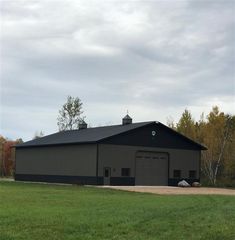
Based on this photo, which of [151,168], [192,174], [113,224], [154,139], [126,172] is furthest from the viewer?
[192,174]

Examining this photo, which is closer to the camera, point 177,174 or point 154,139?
point 154,139

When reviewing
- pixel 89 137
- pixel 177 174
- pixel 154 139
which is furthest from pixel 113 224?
pixel 177 174

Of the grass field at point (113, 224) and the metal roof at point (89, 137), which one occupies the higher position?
the metal roof at point (89, 137)

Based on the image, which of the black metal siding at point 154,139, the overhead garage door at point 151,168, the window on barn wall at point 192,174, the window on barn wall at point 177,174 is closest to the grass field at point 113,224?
the black metal siding at point 154,139

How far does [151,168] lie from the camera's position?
163 feet

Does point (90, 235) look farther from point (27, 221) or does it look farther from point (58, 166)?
point (58, 166)

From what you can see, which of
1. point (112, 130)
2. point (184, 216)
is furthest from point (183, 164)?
point (184, 216)

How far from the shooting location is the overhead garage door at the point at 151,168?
160ft

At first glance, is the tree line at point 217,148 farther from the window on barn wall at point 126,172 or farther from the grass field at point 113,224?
the grass field at point 113,224

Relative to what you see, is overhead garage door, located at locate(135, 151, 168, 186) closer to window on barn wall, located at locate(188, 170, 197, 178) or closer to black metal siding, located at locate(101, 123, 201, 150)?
black metal siding, located at locate(101, 123, 201, 150)

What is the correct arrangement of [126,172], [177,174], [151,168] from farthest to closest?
[177,174], [151,168], [126,172]

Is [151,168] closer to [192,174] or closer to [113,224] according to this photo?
[192,174]

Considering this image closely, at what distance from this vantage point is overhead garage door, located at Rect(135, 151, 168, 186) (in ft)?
160

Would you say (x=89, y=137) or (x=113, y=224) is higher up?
(x=89, y=137)
